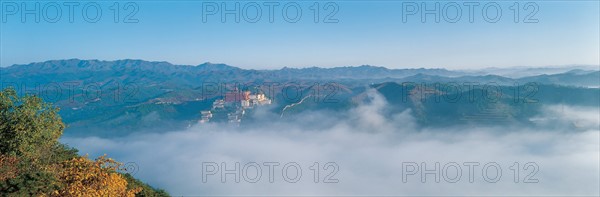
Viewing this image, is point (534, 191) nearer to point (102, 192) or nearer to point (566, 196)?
point (566, 196)

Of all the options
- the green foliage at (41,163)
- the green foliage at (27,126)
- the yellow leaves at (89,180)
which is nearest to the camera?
the green foliage at (41,163)

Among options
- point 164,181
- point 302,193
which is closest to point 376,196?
point 302,193

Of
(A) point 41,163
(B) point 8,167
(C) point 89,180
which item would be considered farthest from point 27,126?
(C) point 89,180

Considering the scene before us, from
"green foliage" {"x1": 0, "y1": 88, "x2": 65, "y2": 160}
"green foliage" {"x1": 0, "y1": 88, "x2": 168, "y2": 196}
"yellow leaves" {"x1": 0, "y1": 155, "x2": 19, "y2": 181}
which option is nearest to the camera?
"green foliage" {"x1": 0, "y1": 88, "x2": 168, "y2": 196}

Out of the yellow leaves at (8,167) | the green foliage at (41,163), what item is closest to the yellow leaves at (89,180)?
the green foliage at (41,163)

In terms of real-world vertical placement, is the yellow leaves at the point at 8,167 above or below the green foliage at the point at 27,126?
below

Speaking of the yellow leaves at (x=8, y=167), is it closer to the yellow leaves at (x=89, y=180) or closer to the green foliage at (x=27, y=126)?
the green foliage at (x=27, y=126)

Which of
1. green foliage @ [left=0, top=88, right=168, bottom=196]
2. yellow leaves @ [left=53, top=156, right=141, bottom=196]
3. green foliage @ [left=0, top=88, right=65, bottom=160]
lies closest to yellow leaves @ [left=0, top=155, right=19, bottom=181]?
green foliage @ [left=0, top=88, right=168, bottom=196]

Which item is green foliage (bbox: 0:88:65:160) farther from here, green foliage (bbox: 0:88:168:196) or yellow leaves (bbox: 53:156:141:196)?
yellow leaves (bbox: 53:156:141:196)
